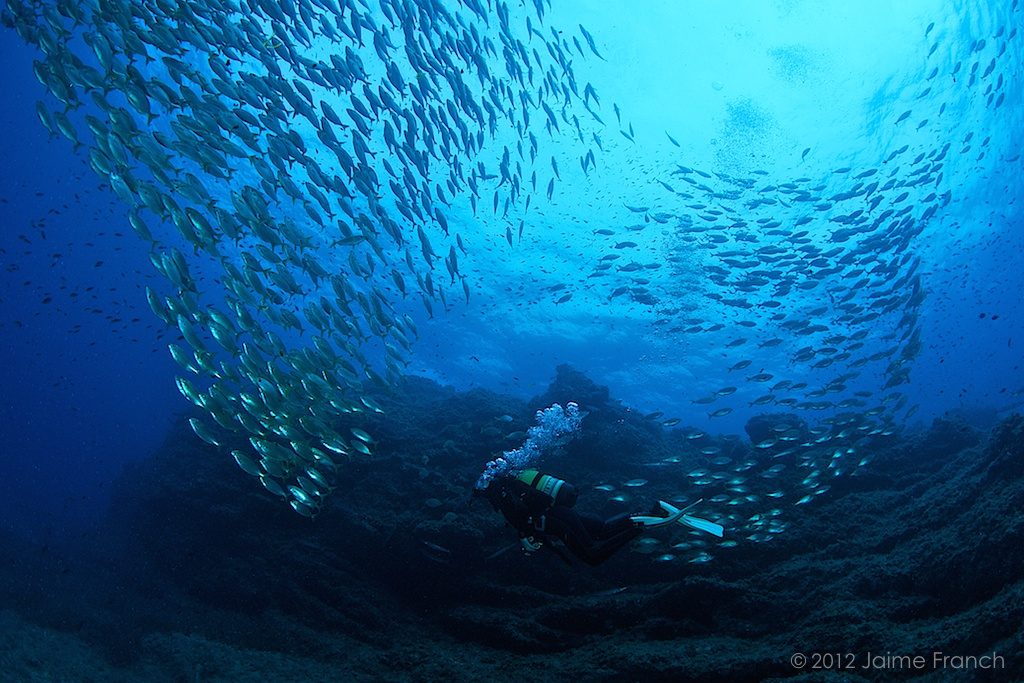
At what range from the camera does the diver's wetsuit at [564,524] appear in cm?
557

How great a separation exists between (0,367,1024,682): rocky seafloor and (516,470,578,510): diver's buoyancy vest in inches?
65.2

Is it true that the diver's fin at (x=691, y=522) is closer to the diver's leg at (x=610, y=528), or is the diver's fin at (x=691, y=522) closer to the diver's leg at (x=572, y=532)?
the diver's leg at (x=610, y=528)

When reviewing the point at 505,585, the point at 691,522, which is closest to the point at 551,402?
the point at 505,585

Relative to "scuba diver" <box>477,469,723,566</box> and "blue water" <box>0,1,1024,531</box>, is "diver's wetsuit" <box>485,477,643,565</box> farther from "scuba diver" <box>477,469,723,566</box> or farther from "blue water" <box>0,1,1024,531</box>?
"blue water" <box>0,1,1024,531</box>

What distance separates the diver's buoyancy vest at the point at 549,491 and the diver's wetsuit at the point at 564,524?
0.5 inches

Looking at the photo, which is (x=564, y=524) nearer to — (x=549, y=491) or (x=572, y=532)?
(x=572, y=532)

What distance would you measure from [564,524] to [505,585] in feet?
15.9

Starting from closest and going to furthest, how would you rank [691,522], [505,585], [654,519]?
[654,519] → [691,522] → [505,585]

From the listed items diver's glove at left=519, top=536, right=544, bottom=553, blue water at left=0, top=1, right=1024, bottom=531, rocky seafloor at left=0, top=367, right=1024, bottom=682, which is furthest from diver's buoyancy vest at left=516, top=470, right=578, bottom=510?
blue water at left=0, top=1, right=1024, bottom=531

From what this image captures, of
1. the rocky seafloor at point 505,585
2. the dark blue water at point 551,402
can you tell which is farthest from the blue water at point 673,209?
the rocky seafloor at point 505,585

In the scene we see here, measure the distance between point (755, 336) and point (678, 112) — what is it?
19.8 meters

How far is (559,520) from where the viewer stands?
5.65m

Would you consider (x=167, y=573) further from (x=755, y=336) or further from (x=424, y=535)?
(x=755, y=336)

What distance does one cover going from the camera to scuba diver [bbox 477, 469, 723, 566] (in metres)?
5.59
